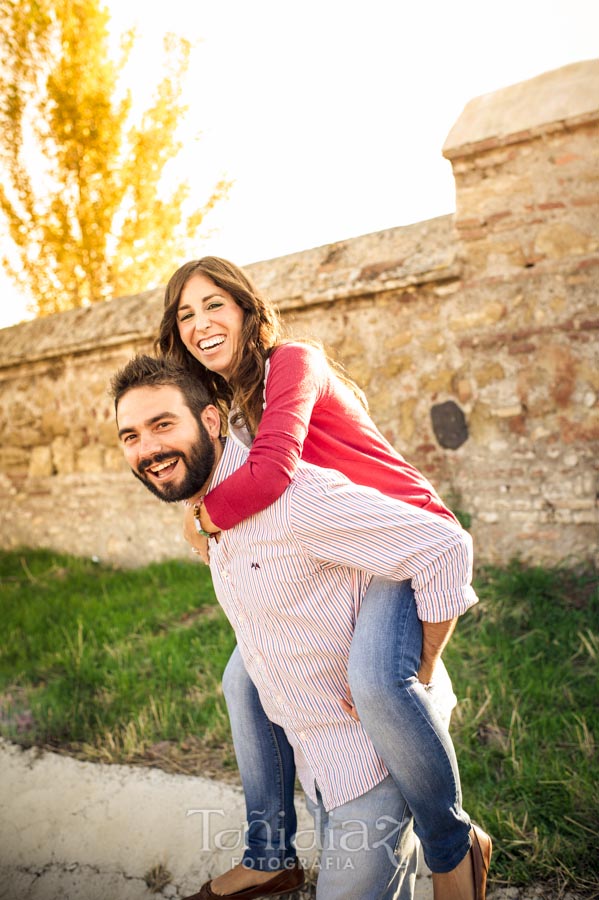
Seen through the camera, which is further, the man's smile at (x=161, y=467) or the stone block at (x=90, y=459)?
the stone block at (x=90, y=459)

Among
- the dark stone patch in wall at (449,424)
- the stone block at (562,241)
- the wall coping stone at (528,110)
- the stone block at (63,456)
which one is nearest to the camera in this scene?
the wall coping stone at (528,110)

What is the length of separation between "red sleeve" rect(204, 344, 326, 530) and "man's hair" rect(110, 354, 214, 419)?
0.23 metres

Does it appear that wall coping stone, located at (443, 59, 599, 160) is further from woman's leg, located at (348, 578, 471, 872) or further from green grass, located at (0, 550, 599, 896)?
woman's leg, located at (348, 578, 471, 872)

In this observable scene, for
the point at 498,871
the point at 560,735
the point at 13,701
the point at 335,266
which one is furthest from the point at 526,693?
the point at 335,266

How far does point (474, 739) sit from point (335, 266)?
327 centimetres

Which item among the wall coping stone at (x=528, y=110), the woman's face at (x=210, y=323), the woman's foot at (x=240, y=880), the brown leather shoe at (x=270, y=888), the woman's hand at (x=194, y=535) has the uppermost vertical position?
the wall coping stone at (x=528, y=110)

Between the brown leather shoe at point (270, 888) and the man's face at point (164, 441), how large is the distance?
120 centimetres

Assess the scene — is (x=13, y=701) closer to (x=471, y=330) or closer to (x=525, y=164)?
(x=471, y=330)

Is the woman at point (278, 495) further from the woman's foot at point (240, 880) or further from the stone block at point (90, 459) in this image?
the stone block at point (90, 459)

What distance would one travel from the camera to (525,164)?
12.7 feet

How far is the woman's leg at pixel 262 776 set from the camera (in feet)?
6.50

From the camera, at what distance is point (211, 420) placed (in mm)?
2094

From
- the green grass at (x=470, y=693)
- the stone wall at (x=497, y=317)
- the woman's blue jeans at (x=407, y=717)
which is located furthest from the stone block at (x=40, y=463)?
the woman's blue jeans at (x=407, y=717)

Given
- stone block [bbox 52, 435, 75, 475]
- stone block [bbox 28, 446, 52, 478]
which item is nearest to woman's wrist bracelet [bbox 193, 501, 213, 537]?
stone block [bbox 52, 435, 75, 475]
